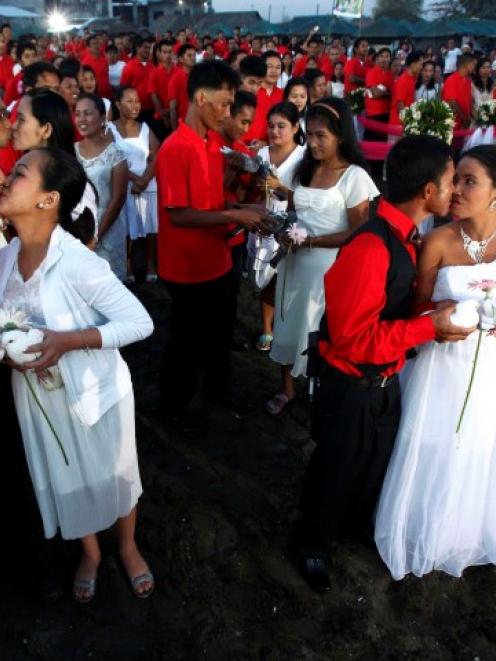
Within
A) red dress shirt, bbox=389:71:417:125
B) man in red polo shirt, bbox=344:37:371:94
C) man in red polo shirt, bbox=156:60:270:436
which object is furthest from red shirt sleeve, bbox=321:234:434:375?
man in red polo shirt, bbox=344:37:371:94

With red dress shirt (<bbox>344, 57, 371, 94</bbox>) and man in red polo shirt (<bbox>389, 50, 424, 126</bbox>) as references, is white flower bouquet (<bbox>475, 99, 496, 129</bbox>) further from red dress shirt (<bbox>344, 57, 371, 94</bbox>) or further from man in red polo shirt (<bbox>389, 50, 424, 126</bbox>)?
red dress shirt (<bbox>344, 57, 371, 94</bbox>)

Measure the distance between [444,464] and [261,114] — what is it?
5199mm

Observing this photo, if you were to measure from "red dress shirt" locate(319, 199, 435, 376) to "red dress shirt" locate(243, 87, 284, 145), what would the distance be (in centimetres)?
401

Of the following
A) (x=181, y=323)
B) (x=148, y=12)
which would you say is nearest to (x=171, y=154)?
(x=181, y=323)

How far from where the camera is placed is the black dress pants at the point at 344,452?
101 inches

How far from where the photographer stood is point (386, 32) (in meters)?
34.6

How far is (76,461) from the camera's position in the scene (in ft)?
7.99

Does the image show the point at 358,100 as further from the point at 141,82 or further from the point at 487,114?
the point at 141,82

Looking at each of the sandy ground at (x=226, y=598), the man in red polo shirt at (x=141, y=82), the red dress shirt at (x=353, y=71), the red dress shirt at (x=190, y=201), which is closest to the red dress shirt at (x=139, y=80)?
the man in red polo shirt at (x=141, y=82)

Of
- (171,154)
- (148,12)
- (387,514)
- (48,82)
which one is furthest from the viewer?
(148,12)

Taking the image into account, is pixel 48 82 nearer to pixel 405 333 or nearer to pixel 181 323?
pixel 181 323

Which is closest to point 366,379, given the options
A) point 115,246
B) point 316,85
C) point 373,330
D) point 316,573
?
point 373,330

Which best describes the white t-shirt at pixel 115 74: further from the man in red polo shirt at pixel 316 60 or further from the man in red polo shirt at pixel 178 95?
the man in red polo shirt at pixel 316 60

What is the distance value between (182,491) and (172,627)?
0.93 meters
